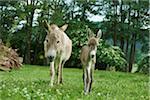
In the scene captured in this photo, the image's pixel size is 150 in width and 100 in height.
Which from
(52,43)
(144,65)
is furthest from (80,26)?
(52,43)

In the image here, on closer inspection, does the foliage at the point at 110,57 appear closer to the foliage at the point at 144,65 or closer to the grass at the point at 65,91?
the foliage at the point at 144,65

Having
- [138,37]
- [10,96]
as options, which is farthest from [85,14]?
[10,96]

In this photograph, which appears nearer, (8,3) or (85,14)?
(8,3)

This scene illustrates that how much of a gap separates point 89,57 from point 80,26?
1210 inches

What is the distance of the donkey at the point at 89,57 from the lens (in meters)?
10.6

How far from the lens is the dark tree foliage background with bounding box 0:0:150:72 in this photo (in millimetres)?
39750

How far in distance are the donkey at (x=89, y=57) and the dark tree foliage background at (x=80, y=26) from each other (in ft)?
89.3

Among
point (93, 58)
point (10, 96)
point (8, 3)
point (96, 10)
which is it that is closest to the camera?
point (10, 96)

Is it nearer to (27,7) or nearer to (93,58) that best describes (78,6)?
(27,7)

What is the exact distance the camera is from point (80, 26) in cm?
4150

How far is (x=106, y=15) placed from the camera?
43469mm

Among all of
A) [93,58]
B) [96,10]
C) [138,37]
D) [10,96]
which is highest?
[96,10]

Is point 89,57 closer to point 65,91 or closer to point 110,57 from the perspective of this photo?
point 65,91

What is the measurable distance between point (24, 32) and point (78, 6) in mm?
→ 6438
